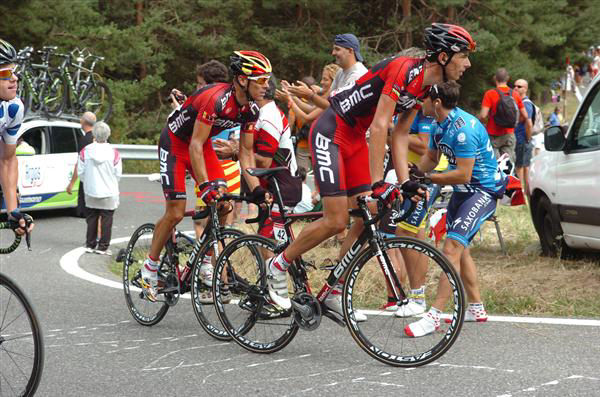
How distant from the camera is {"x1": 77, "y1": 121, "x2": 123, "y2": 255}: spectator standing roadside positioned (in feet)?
39.1

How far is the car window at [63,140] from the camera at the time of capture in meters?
15.0

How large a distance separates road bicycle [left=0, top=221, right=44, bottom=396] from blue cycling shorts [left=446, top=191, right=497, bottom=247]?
3.31 meters

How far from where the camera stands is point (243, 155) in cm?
752

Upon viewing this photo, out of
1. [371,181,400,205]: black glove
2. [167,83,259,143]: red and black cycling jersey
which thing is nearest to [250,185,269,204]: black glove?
[167,83,259,143]: red and black cycling jersey

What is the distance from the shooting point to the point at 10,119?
18.5 ft

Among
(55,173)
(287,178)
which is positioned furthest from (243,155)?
(55,173)

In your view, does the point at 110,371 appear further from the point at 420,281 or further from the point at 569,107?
the point at 569,107

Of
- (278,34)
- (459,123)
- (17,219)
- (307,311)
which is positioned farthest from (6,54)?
(278,34)

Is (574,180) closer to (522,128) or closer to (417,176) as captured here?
(417,176)

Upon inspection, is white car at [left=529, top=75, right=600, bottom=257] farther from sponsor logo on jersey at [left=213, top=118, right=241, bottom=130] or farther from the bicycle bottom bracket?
the bicycle bottom bracket

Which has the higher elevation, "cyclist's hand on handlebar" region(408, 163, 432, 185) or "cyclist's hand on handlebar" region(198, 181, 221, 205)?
"cyclist's hand on handlebar" region(408, 163, 432, 185)

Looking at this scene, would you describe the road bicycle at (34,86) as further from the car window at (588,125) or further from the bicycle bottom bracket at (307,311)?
the bicycle bottom bracket at (307,311)

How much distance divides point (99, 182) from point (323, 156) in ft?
20.7

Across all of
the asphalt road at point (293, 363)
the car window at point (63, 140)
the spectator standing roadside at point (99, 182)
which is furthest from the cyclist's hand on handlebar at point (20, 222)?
the car window at point (63, 140)
